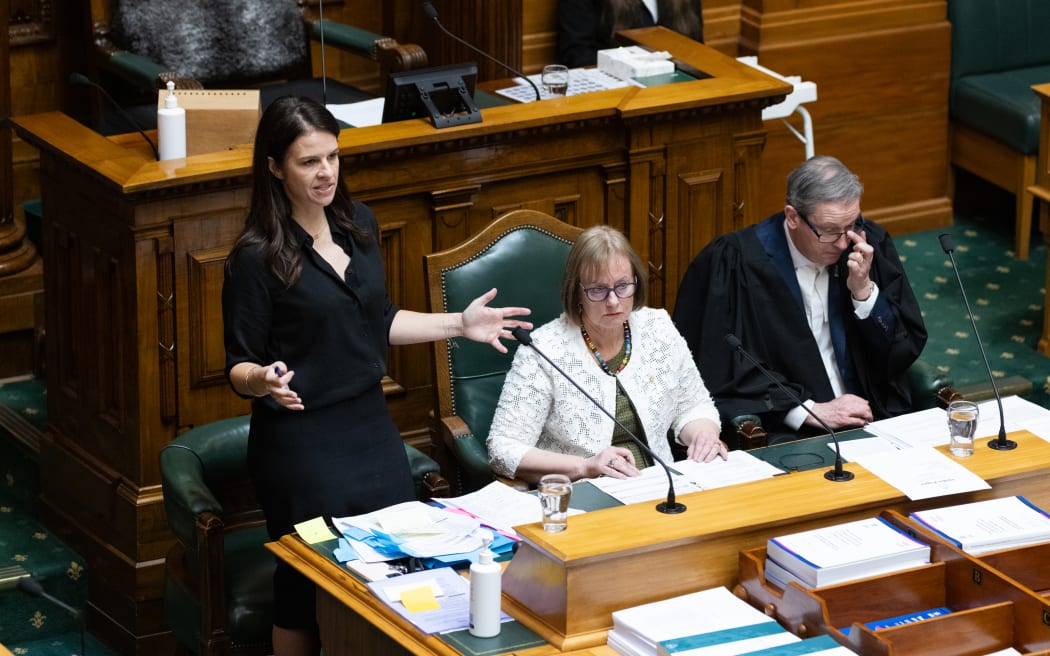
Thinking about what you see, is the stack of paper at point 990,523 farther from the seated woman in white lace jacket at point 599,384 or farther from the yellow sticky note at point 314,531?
the yellow sticky note at point 314,531

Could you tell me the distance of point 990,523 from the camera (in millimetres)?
3443

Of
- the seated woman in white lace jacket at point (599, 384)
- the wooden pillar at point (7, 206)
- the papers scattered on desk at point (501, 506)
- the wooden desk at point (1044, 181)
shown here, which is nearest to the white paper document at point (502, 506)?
the papers scattered on desk at point (501, 506)

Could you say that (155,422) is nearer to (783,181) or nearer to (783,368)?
(783,368)

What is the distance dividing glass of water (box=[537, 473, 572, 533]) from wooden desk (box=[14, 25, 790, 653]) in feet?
5.43

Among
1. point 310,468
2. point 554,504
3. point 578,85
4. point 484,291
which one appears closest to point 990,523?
point 554,504

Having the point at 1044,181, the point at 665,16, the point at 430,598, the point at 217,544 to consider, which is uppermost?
the point at 665,16

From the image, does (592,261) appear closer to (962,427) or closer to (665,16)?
(962,427)

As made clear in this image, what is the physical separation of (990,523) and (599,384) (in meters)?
1.08

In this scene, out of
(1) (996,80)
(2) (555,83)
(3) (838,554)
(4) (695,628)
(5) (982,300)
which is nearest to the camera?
(4) (695,628)

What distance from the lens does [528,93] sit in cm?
567

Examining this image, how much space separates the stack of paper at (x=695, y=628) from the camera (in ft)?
10.1

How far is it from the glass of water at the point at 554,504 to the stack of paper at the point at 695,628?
0.20 m

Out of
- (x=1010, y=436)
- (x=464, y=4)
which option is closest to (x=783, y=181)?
(x=464, y=4)

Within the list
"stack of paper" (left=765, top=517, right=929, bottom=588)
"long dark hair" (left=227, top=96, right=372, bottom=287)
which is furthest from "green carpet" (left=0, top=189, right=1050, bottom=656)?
"stack of paper" (left=765, top=517, right=929, bottom=588)
